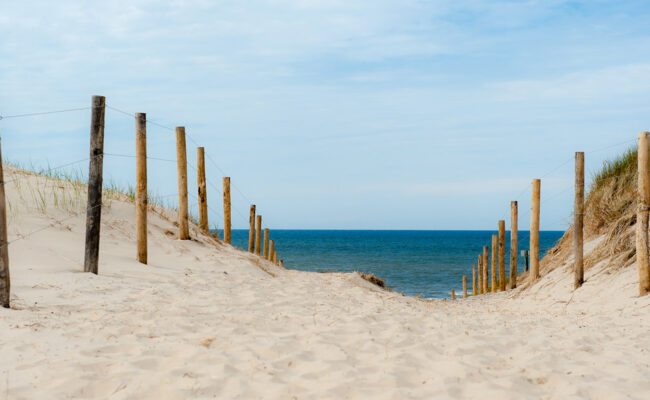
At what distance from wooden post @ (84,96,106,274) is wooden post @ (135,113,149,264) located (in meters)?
1.45

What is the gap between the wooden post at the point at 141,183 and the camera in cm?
989

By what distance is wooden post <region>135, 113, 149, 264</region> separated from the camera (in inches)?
390

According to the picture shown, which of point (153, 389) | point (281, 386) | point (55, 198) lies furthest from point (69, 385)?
point (55, 198)

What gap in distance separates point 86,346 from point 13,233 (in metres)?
5.62

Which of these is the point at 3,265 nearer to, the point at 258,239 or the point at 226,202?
the point at 226,202

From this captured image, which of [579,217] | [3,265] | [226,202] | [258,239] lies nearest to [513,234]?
[579,217]

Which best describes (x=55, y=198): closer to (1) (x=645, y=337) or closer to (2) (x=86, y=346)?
(2) (x=86, y=346)

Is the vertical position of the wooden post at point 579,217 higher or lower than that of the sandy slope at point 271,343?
higher

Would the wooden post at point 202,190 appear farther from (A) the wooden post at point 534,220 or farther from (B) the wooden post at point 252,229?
(A) the wooden post at point 534,220

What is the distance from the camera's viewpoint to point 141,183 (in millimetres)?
9961

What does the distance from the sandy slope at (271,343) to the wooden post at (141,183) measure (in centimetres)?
74

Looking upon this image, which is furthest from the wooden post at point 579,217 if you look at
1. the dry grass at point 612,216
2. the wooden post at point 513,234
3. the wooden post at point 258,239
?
the wooden post at point 258,239

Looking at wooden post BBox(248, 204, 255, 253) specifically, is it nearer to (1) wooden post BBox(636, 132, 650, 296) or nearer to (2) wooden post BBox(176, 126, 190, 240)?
(2) wooden post BBox(176, 126, 190, 240)

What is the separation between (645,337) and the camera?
640 centimetres
